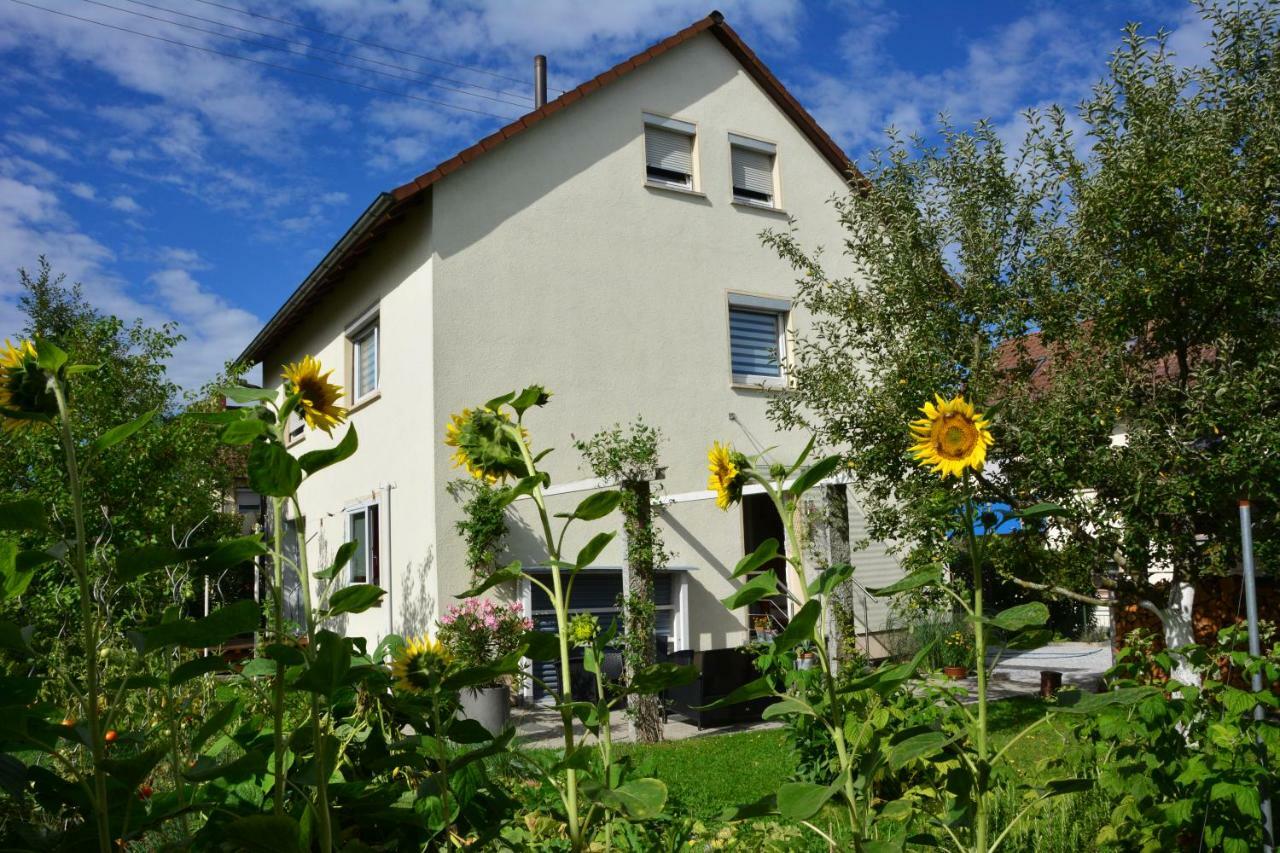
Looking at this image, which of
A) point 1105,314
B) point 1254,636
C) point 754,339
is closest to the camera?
point 1254,636

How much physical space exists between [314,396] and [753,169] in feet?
38.6

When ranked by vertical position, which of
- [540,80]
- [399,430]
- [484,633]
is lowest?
[484,633]

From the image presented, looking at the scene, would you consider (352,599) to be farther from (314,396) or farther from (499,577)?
(314,396)

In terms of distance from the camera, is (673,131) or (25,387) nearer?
(25,387)

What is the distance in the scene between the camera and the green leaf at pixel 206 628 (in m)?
0.99

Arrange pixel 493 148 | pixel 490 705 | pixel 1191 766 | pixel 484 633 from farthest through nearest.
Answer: pixel 493 148 → pixel 484 633 → pixel 490 705 → pixel 1191 766

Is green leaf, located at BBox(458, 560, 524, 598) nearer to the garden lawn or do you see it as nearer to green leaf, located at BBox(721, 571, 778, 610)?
green leaf, located at BBox(721, 571, 778, 610)

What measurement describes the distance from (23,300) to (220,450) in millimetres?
14483

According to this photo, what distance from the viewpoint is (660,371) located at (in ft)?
36.7

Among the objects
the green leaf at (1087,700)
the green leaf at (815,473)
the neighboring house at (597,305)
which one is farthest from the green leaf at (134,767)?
the neighboring house at (597,305)

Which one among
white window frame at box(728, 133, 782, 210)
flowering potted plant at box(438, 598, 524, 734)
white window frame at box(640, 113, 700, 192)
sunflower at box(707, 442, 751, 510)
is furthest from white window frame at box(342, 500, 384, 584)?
sunflower at box(707, 442, 751, 510)

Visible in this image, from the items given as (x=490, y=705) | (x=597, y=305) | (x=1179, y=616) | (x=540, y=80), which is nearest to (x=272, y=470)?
(x=1179, y=616)

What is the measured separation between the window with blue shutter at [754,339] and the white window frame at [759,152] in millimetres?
1386

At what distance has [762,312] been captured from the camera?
40.3 ft
